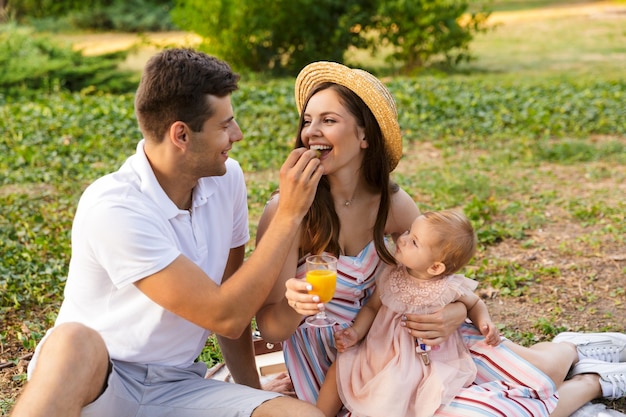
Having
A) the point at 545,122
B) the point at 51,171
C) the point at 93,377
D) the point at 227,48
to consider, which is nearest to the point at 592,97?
the point at 545,122

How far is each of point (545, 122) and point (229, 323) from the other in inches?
283

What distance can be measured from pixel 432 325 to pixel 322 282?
567mm

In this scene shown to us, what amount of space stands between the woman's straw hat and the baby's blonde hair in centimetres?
42

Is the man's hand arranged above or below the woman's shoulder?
above

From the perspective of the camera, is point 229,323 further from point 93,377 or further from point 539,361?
point 539,361

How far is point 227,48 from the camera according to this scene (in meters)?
13.4

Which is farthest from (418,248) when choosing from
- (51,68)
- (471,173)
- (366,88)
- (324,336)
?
(51,68)

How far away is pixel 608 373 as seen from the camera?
3.85 meters

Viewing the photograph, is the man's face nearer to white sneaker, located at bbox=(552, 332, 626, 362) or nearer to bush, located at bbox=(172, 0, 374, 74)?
white sneaker, located at bbox=(552, 332, 626, 362)

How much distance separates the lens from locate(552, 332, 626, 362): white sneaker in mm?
4066

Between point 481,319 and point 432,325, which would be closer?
point 432,325

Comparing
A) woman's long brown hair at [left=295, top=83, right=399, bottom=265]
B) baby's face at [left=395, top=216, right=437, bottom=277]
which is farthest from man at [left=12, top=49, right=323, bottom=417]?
baby's face at [left=395, top=216, right=437, bottom=277]

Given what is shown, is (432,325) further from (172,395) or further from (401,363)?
(172,395)

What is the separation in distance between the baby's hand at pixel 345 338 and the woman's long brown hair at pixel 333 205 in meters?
0.33
